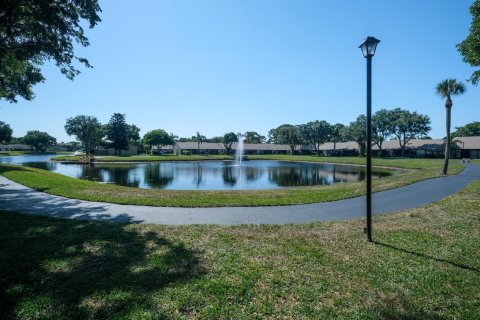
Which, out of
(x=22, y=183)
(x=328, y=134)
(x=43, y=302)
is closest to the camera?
(x=43, y=302)

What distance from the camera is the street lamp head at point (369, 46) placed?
7.34m

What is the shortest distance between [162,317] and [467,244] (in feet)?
25.2

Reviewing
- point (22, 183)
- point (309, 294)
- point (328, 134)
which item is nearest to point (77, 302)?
point (309, 294)

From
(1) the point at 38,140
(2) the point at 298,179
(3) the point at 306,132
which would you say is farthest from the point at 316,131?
(1) the point at 38,140

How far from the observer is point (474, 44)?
11281mm

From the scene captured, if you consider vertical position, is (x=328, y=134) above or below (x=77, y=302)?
above

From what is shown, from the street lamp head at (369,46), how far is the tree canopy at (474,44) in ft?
23.6

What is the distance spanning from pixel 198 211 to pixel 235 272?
19.0 ft

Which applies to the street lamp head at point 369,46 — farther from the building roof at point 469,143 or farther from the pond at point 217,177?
the building roof at point 469,143

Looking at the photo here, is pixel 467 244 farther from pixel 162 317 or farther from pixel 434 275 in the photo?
pixel 162 317

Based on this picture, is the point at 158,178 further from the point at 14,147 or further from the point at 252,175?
the point at 14,147

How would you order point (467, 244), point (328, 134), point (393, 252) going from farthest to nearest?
1. point (328, 134)
2. point (467, 244)
3. point (393, 252)

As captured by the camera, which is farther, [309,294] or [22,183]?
[22,183]

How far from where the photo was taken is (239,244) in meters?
7.17
